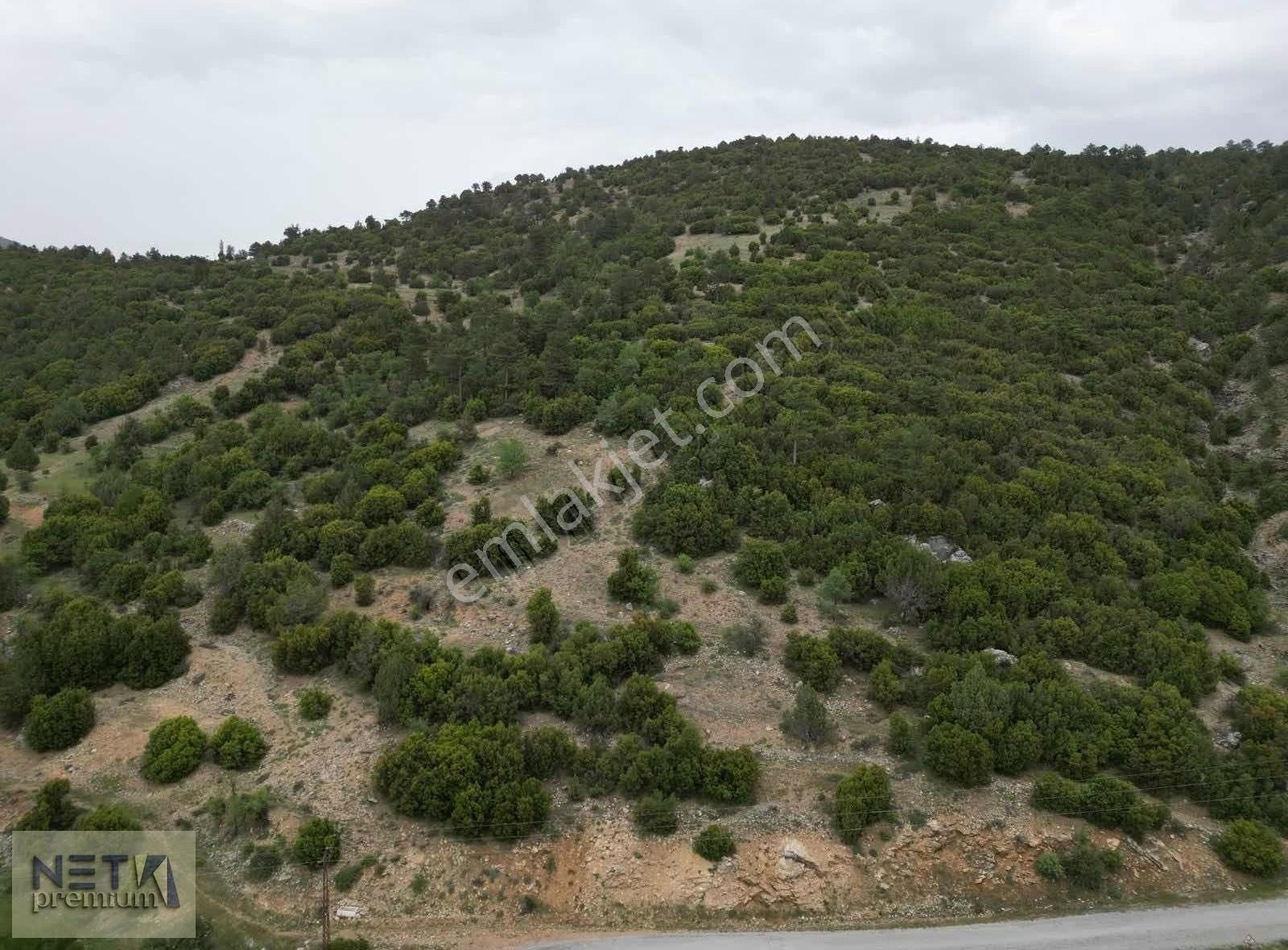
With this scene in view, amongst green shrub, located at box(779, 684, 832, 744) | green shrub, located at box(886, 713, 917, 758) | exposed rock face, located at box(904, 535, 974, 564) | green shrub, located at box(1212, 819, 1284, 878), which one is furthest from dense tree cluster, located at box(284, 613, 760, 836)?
green shrub, located at box(1212, 819, 1284, 878)

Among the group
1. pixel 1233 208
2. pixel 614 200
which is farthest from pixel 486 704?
pixel 1233 208

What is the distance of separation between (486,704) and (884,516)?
15.0 metres

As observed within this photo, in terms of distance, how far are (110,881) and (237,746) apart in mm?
3598

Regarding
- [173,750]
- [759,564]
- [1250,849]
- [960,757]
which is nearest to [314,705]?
[173,750]

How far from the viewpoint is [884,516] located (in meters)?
24.3

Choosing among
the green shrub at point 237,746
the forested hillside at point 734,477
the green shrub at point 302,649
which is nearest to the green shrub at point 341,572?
the forested hillside at point 734,477

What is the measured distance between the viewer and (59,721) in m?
18.3

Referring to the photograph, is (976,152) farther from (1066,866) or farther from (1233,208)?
(1066,866)

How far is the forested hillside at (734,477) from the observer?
680 inches

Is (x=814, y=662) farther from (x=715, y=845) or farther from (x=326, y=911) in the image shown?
(x=326, y=911)

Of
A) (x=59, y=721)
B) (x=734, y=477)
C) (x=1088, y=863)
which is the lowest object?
(x=1088, y=863)

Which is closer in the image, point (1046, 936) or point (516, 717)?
point (1046, 936)

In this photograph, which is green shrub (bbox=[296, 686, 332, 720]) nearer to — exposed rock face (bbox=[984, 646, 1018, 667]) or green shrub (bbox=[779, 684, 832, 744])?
green shrub (bbox=[779, 684, 832, 744])

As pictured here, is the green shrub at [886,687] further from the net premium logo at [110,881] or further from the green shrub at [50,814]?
the green shrub at [50,814]
